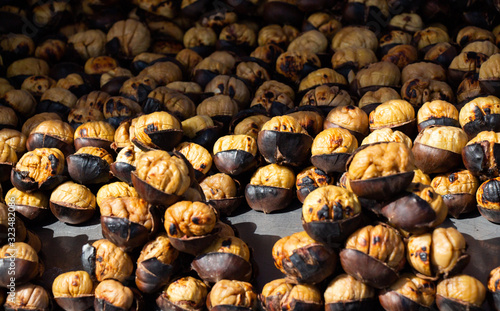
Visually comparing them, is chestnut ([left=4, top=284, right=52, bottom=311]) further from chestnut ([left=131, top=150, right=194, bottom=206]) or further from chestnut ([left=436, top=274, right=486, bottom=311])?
chestnut ([left=436, top=274, right=486, bottom=311])

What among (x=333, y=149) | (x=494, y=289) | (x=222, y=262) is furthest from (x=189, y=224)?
(x=494, y=289)

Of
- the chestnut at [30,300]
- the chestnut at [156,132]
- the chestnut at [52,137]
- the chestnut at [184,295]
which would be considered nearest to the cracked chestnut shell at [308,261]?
the chestnut at [184,295]

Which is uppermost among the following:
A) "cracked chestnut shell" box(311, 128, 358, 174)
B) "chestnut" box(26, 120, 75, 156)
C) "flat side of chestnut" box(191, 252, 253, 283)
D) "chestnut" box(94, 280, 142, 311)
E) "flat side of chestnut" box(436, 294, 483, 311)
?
"cracked chestnut shell" box(311, 128, 358, 174)

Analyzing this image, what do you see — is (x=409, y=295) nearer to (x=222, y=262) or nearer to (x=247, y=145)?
(x=222, y=262)

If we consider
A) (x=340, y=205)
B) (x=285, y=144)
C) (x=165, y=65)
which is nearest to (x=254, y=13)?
(x=165, y=65)

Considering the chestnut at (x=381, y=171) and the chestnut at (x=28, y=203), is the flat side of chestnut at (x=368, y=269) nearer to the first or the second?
the chestnut at (x=381, y=171)

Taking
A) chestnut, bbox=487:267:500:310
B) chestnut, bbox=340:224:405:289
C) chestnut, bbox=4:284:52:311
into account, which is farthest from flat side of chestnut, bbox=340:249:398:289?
chestnut, bbox=4:284:52:311
